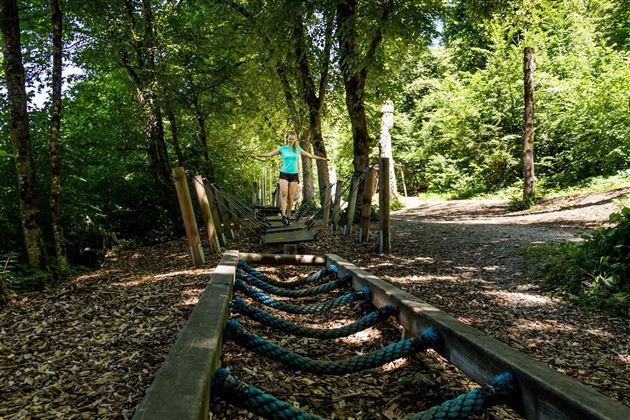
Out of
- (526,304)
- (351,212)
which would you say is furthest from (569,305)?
(351,212)

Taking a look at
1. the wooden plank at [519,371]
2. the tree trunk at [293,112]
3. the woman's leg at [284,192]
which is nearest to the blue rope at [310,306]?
the wooden plank at [519,371]

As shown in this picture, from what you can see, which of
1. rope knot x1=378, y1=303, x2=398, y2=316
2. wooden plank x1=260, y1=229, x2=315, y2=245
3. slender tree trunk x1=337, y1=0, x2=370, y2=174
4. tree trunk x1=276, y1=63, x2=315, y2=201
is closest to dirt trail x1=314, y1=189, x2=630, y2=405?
wooden plank x1=260, y1=229, x2=315, y2=245

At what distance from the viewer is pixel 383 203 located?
19.1 feet

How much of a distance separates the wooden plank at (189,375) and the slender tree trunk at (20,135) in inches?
140

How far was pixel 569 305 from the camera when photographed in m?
3.47

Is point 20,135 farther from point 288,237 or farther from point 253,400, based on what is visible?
point 253,400

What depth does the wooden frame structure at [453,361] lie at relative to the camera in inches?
40.6

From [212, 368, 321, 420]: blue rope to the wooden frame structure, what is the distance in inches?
2.6

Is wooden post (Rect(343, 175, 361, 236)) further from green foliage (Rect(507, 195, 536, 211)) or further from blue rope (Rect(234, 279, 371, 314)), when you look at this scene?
green foliage (Rect(507, 195, 536, 211))

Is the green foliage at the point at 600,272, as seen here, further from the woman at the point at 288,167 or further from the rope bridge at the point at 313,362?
the woman at the point at 288,167

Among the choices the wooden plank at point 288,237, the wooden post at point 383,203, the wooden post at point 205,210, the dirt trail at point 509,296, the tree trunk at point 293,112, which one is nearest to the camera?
the dirt trail at point 509,296

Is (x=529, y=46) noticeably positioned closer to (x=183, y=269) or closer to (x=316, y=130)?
(x=316, y=130)

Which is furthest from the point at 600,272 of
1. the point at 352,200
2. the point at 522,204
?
the point at 522,204

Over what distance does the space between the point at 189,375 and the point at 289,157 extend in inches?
279
